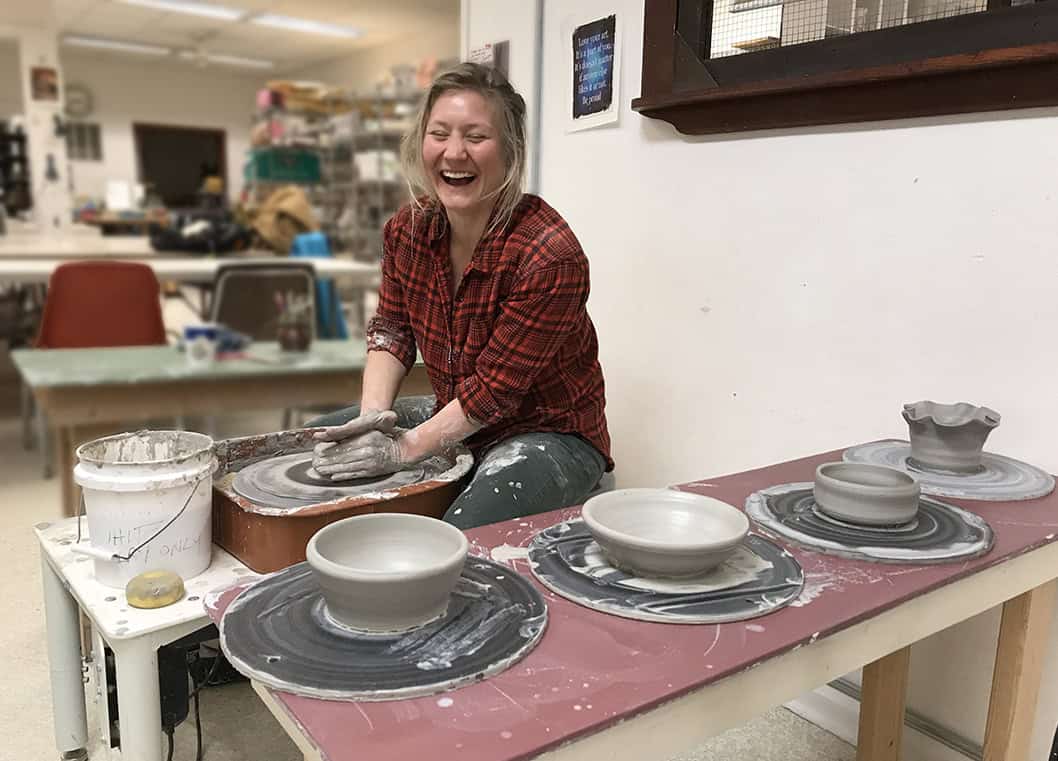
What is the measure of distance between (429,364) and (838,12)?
979 millimetres

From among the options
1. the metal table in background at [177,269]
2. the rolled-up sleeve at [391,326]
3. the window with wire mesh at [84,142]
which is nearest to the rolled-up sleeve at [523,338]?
the rolled-up sleeve at [391,326]

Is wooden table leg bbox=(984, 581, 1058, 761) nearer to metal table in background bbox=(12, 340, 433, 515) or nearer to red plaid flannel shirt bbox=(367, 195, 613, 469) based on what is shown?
red plaid flannel shirt bbox=(367, 195, 613, 469)

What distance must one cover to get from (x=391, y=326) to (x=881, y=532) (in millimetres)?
1103

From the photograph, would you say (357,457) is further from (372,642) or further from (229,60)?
(229,60)

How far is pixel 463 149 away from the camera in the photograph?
145 cm

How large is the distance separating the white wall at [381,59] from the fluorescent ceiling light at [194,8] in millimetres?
1285

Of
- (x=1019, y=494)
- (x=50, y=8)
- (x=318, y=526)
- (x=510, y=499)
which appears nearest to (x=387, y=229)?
(x=510, y=499)

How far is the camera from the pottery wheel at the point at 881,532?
933mm

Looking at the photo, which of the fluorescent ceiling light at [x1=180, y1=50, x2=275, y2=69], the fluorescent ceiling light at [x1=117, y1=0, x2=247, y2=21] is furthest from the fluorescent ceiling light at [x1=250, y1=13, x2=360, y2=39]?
the fluorescent ceiling light at [x1=180, y1=50, x2=275, y2=69]

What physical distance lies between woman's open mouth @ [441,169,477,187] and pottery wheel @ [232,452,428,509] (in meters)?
0.52

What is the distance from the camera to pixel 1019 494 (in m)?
1.13

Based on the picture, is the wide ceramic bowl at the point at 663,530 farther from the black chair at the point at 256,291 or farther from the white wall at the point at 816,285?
the black chair at the point at 256,291

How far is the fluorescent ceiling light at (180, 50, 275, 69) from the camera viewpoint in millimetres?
9842

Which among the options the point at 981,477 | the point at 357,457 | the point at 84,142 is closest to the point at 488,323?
the point at 357,457
